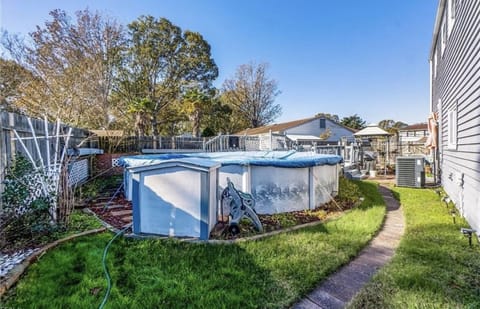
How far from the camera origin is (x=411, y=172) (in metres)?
8.98

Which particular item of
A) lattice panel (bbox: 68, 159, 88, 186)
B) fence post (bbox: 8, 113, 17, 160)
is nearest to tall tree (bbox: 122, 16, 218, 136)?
lattice panel (bbox: 68, 159, 88, 186)

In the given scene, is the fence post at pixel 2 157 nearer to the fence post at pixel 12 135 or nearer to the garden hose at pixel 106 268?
the fence post at pixel 12 135

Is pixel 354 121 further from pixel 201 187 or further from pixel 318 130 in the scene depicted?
pixel 201 187

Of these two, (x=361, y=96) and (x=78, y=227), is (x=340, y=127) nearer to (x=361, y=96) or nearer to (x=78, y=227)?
(x=361, y=96)

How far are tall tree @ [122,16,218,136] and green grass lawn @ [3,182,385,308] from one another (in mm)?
19140

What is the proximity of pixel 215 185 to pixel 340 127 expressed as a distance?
24347 millimetres

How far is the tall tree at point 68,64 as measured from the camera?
14.3 m

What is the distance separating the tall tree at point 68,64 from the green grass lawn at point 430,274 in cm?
1594

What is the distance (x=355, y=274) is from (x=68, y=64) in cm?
1770

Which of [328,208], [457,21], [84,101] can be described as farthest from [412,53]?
[84,101]

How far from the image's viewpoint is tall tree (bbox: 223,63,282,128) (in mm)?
30938

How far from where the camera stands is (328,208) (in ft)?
19.0

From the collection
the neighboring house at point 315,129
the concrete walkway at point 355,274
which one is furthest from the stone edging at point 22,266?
the neighboring house at point 315,129

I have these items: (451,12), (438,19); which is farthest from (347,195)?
(438,19)
